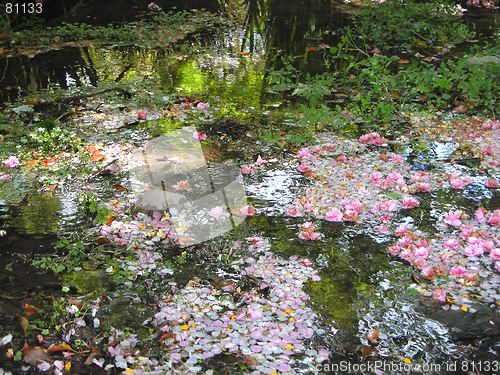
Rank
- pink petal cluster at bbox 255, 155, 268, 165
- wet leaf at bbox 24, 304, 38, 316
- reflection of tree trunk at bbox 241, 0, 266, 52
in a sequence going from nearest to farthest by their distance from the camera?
wet leaf at bbox 24, 304, 38, 316
pink petal cluster at bbox 255, 155, 268, 165
reflection of tree trunk at bbox 241, 0, 266, 52

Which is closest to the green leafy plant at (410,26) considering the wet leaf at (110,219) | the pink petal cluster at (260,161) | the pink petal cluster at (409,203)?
the pink petal cluster at (260,161)

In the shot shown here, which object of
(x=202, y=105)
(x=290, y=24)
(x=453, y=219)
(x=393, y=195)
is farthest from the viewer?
(x=290, y=24)

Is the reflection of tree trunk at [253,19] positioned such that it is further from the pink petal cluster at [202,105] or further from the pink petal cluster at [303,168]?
the pink petal cluster at [303,168]

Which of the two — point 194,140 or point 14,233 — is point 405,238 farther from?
point 14,233

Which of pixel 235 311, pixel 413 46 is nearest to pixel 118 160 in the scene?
pixel 235 311

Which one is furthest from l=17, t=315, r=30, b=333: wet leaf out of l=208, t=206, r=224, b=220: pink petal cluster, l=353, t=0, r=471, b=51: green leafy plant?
l=353, t=0, r=471, b=51: green leafy plant

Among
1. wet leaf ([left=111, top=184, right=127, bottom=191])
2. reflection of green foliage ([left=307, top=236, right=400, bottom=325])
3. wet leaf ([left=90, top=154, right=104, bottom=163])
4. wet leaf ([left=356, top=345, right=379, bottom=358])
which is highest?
wet leaf ([left=90, top=154, right=104, bottom=163])

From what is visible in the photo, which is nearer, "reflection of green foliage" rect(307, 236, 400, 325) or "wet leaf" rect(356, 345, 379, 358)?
"wet leaf" rect(356, 345, 379, 358)

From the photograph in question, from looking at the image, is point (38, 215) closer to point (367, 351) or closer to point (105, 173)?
point (105, 173)

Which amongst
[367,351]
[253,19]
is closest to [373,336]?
[367,351]

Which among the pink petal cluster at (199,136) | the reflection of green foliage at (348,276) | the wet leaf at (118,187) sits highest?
the pink petal cluster at (199,136)

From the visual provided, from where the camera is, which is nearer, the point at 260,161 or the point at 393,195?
the point at 393,195

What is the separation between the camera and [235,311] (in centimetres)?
233

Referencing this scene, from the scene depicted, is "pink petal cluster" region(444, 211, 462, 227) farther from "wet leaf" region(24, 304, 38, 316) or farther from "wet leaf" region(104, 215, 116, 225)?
"wet leaf" region(24, 304, 38, 316)
